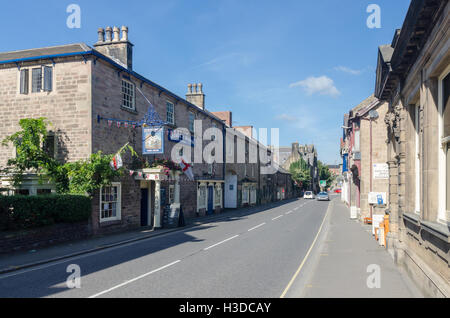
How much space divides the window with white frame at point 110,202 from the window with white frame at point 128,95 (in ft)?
14.1

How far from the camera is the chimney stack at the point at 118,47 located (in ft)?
69.6

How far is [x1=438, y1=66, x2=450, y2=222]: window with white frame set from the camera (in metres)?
6.56

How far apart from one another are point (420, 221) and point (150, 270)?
254 inches

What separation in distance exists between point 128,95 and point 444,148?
16.1 metres

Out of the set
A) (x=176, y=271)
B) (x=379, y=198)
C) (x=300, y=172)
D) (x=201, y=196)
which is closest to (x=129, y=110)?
(x=176, y=271)

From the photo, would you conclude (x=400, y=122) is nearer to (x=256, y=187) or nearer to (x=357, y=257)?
(x=357, y=257)

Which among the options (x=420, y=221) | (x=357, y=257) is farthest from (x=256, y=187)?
(x=420, y=221)

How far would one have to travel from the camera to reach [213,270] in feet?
32.1

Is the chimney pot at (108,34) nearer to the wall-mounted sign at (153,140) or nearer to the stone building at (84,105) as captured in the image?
the stone building at (84,105)

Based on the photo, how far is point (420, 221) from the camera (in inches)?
301

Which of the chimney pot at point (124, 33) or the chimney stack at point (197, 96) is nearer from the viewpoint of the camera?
the chimney pot at point (124, 33)

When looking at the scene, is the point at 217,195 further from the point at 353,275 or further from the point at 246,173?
the point at 353,275

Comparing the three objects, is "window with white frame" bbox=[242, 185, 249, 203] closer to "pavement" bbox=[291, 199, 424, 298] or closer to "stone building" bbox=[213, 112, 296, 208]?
"stone building" bbox=[213, 112, 296, 208]

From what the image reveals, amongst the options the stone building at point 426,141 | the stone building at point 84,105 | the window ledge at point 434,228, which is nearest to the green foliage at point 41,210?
the stone building at point 84,105
